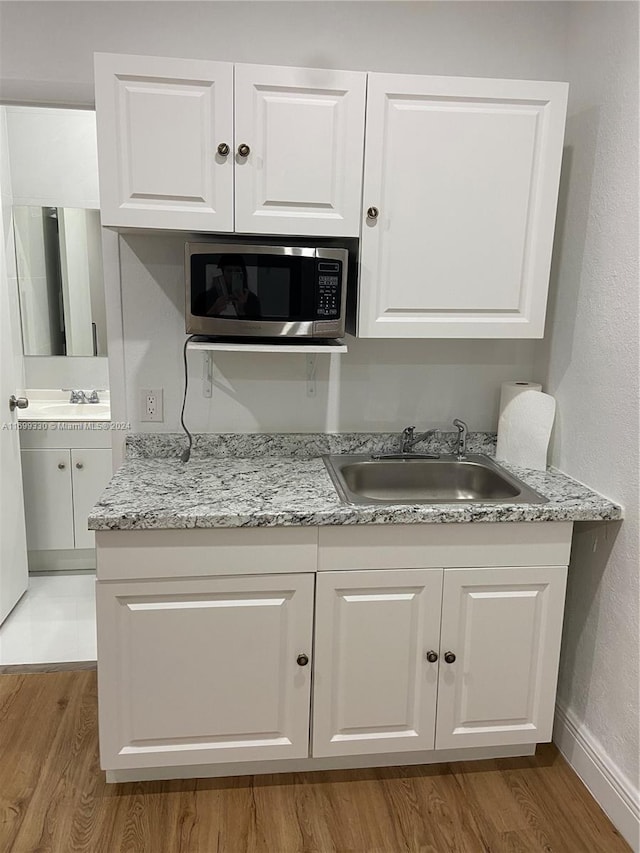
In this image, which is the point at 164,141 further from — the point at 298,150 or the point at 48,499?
the point at 48,499

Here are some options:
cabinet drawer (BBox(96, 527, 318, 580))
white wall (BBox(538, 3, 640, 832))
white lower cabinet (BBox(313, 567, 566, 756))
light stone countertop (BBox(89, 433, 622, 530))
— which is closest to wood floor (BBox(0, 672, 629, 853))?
white lower cabinet (BBox(313, 567, 566, 756))

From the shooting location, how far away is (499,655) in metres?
1.98

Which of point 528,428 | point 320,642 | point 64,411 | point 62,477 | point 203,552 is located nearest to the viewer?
point 203,552

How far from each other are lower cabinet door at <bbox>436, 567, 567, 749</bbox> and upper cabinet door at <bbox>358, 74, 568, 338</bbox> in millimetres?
753

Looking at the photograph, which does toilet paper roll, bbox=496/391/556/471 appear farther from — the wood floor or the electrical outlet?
the electrical outlet

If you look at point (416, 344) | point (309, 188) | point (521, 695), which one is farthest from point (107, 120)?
point (521, 695)

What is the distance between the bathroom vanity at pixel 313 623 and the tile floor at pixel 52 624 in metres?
0.88

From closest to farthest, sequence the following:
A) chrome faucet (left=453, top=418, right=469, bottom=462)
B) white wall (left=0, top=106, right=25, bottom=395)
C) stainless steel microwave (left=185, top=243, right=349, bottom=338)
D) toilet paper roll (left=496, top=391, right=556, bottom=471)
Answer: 1. stainless steel microwave (left=185, top=243, right=349, bottom=338)
2. toilet paper roll (left=496, top=391, right=556, bottom=471)
3. chrome faucet (left=453, top=418, right=469, bottom=462)
4. white wall (left=0, top=106, right=25, bottom=395)

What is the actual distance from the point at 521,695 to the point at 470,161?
1.59 m

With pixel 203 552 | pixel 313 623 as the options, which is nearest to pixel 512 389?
pixel 313 623

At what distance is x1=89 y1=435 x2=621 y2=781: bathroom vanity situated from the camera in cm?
180

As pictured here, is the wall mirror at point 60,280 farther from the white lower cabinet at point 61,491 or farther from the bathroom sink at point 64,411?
the white lower cabinet at point 61,491

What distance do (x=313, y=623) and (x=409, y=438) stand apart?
0.76m

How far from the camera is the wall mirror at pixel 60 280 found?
353cm
